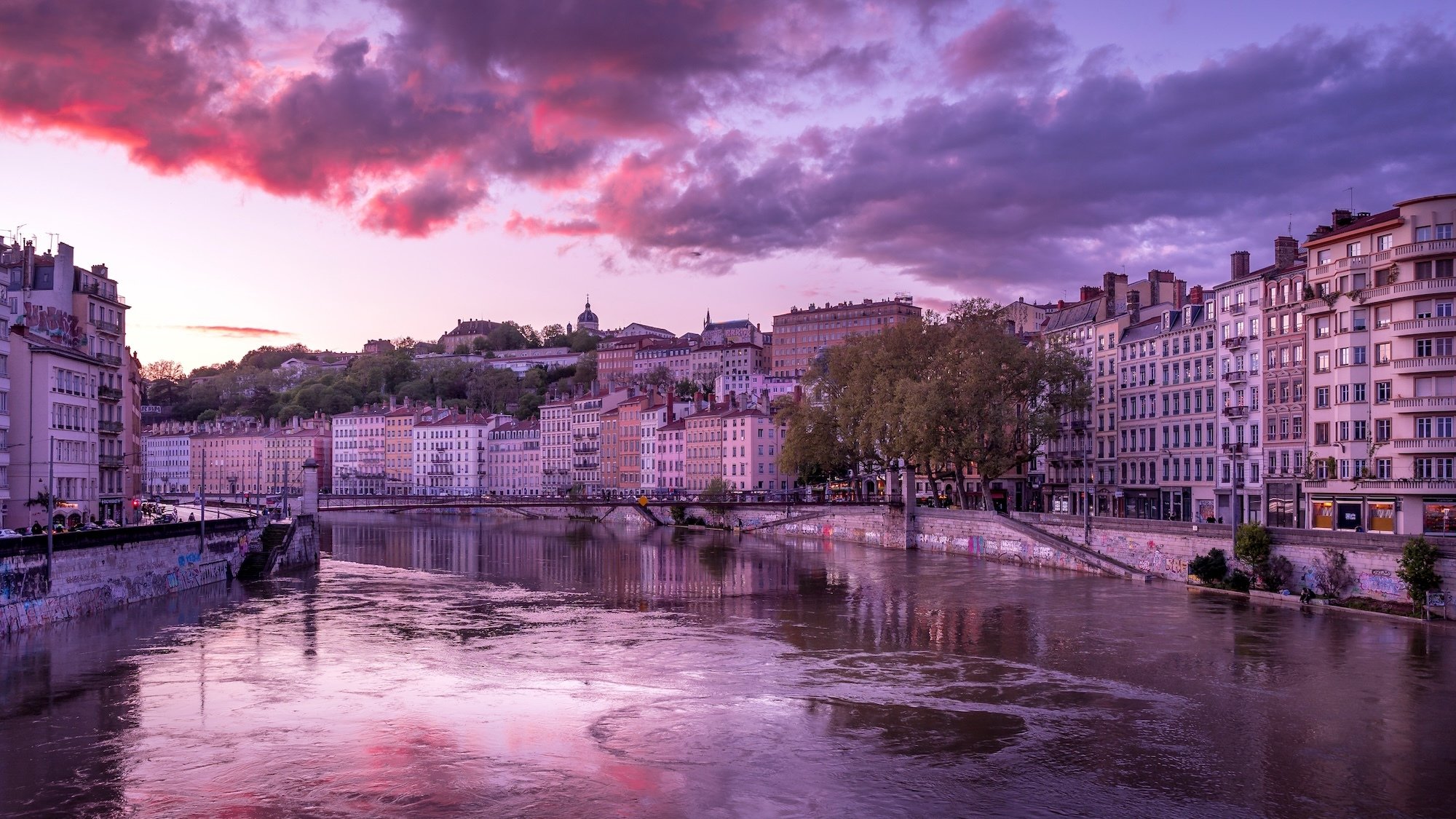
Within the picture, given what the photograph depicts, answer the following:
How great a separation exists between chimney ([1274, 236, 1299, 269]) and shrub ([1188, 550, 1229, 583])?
18500mm

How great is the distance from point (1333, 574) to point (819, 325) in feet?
411

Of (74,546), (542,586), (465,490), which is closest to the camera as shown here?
(74,546)

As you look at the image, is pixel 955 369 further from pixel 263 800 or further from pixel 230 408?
pixel 230 408

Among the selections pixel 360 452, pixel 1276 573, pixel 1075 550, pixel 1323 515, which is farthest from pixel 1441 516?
pixel 360 452

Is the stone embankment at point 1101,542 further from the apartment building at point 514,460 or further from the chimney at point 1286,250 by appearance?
the apartment building at point 514,460

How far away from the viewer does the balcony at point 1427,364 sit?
4291 cm

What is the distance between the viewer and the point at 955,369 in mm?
65188

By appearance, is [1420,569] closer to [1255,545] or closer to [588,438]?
[1255,545]

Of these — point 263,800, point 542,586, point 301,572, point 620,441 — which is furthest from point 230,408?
point 263,800

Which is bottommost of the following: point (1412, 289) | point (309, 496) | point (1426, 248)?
point (309, 496)

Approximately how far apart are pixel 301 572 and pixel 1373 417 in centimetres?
4701

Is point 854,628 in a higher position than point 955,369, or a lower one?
lower

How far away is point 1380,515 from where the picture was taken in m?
46.5

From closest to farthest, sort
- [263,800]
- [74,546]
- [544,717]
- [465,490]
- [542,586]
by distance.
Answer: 1. [263,800]
2. [544,717]
3. [74,546]
4. [542,586]
5. [465,490]
